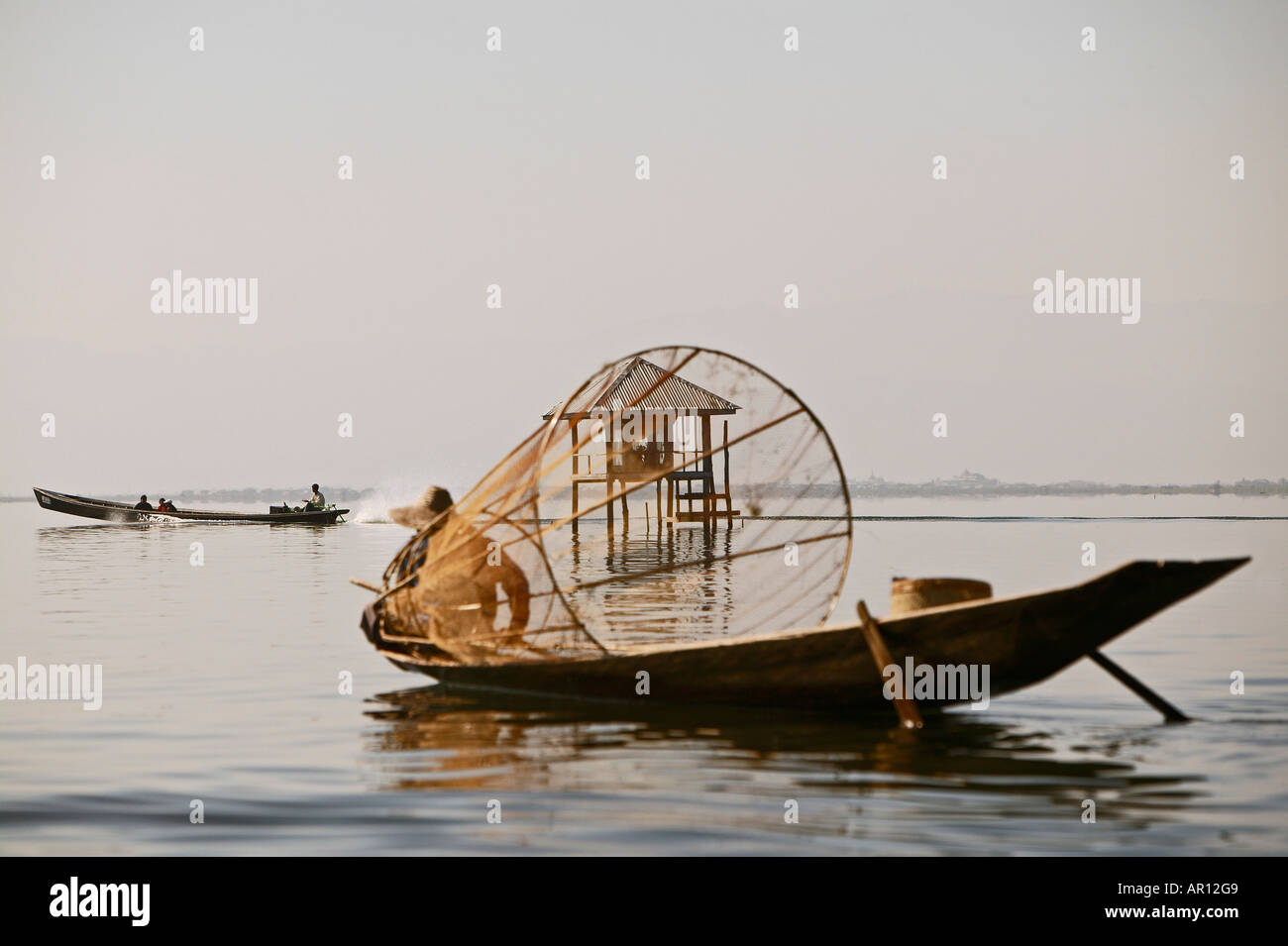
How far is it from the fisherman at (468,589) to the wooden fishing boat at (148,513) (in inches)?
1323

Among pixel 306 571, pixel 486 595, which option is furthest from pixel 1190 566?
pixel 306 571

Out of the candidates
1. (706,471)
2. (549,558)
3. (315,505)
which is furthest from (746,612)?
(315,505)

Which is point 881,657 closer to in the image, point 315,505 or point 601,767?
point 601,767

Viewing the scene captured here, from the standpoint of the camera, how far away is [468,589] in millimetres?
9836

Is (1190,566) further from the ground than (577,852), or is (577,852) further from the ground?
(1190,566)

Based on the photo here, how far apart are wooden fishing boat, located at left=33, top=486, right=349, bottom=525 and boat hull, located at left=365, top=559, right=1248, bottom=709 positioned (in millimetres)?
35372

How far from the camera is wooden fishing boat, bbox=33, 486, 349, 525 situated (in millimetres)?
43344

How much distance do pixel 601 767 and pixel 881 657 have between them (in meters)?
1.70

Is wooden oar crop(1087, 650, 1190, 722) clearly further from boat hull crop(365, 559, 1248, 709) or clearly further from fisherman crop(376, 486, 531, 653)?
fisherman crop(376, 486, 531, 653)

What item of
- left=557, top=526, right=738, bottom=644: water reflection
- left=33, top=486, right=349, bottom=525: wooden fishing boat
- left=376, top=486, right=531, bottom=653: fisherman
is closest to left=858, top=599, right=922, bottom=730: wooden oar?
left=557, top=526, right=738, bottom=644: water reflection

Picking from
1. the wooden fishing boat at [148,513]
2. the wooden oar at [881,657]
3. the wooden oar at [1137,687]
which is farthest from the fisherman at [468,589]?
the wooden fishing boat at [148,513]

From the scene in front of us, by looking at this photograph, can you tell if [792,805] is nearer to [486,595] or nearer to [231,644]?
[486,595]
